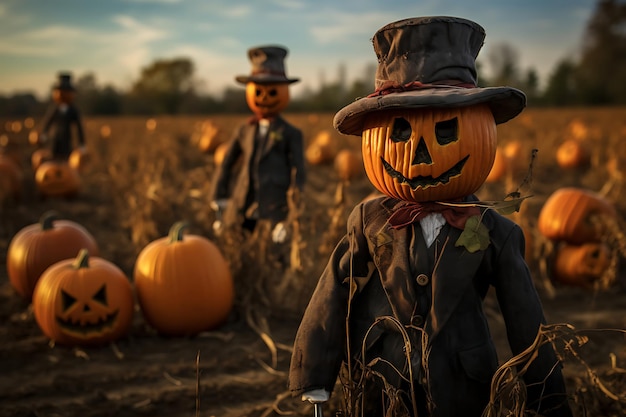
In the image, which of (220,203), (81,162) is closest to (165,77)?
(81,162)

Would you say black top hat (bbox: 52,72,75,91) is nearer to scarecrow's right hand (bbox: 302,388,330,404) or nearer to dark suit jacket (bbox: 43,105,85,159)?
dark suit jacket (bbox: 43,105,85,159)

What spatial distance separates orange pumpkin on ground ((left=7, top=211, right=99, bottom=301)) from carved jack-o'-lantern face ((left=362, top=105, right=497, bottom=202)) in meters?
3.93

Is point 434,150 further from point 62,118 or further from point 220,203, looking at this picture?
point 62,118

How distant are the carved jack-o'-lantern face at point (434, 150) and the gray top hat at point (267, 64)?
3.00 meters

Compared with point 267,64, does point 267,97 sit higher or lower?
lower

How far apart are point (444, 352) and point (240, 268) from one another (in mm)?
3098

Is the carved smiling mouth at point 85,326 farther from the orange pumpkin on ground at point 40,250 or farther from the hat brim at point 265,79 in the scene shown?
the hat brim at point 265,79

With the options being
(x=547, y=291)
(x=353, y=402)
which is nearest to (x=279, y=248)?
(x=547, y=291)

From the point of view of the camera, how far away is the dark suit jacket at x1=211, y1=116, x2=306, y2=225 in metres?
5.07

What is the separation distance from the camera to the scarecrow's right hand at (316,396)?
7.39 ft

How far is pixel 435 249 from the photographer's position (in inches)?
83.7

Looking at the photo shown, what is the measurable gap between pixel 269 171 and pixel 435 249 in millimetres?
3124

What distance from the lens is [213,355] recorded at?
4.19m

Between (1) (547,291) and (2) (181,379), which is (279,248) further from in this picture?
(1) (547,291)
